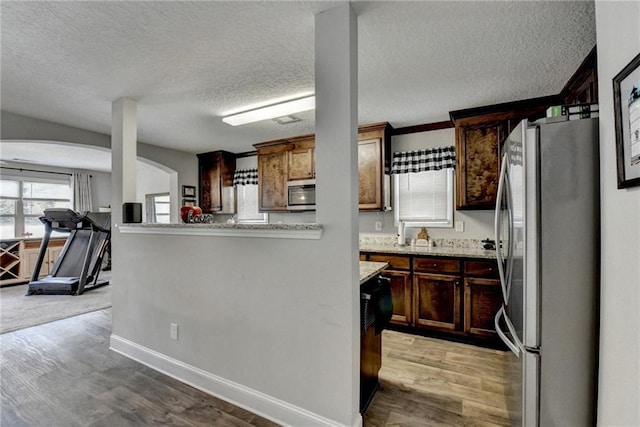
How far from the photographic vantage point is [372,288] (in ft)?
6.46

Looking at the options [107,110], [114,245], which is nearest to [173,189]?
[107,110]

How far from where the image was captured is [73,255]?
5367mm

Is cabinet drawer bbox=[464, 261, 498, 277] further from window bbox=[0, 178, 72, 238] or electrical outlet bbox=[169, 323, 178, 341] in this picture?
window bbox=[0, 178, 72, 238]

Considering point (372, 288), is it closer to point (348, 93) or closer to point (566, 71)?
point (348, 93)

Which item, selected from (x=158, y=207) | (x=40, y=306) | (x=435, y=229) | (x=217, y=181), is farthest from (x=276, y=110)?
(x=158, y=207)

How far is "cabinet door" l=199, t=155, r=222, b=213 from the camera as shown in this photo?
5.23m

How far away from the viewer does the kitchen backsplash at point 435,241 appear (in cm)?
353

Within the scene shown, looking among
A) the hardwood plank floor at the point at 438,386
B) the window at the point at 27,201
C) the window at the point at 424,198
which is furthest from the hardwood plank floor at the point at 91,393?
the window at the point at 27,201

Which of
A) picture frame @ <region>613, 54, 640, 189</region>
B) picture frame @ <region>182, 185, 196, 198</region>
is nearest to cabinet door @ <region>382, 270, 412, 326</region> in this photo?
picture frame @ <region>613, 54, 640, 189</region>

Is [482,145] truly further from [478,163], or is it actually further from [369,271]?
[369,271]

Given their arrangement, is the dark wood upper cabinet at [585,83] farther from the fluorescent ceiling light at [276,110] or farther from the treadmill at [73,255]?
the treadmill at [73,255]

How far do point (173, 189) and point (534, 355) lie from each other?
533 cm

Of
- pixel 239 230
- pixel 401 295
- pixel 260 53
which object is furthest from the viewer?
pixel 401 295

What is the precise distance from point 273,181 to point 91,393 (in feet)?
10.1
